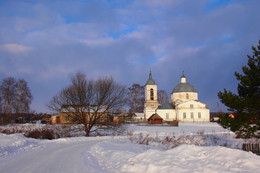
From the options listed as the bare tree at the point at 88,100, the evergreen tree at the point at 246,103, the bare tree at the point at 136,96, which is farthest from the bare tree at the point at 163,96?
the evergreen tree at the point at 246,103

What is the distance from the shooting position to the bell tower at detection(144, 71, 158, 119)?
69.3 meters

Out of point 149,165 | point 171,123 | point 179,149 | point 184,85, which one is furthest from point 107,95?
Answer: point 184,85

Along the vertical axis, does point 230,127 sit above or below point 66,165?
above

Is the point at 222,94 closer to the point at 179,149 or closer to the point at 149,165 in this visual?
the point at 179,149

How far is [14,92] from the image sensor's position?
173 feet

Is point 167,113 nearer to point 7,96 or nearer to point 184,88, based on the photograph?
point 184,88

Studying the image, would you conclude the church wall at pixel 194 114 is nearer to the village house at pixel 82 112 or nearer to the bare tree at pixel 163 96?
the bare tree at pixel 163 96

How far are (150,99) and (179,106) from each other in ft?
26.8

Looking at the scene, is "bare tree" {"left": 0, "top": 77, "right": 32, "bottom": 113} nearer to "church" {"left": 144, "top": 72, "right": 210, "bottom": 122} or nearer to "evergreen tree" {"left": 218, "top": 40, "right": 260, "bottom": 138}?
"church" {"left": 144, "top": 72, "right": 210, "bottom": 122}

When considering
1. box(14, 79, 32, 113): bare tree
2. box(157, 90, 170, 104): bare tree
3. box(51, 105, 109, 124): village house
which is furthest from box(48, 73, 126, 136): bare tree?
box(157, 90, 170, 104): bare tree

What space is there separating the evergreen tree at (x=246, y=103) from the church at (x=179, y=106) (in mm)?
53705

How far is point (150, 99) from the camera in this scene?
70.1 metres

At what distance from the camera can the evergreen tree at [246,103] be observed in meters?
13.3

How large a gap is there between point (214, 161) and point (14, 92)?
51746 mm
